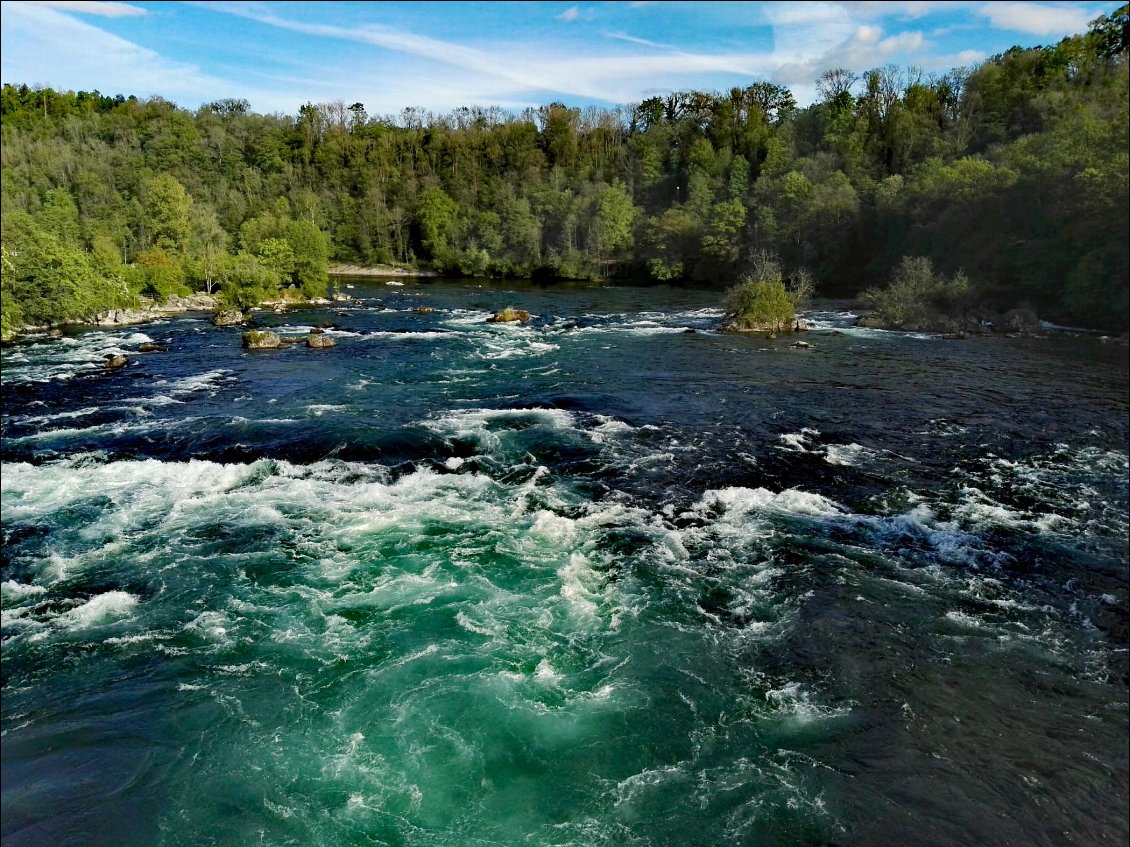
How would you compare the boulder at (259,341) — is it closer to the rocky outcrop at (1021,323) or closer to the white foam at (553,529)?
the white foam at (553,529)

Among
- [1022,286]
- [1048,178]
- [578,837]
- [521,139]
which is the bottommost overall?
[578,837]

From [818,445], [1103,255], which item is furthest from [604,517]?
[1103,255]

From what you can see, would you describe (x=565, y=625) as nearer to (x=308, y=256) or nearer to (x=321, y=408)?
(x=321, y=408)

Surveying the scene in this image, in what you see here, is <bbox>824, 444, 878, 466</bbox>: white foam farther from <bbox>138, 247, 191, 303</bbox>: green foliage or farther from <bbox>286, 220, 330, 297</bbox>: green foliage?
<bbox>138, 247, 191, 303</bbox>: green foliage

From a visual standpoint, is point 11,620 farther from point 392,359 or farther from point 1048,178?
point 1048,178

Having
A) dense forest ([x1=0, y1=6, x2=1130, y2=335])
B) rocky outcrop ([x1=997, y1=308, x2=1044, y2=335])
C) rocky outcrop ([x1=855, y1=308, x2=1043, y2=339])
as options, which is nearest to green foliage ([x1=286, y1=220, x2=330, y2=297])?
dense forest ([x1=0, y1=6, x2=1130, y2=335])

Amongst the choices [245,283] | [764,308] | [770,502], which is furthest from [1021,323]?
[245,283]
